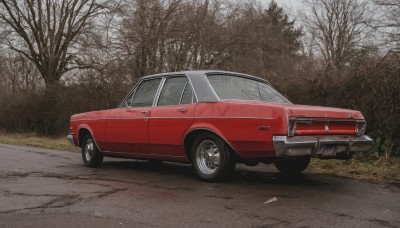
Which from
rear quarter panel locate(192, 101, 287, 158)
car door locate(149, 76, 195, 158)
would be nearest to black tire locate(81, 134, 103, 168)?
car door locate(149, 76, 195, 158)

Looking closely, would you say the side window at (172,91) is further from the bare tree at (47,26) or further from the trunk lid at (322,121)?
the bare tree at (47,26)

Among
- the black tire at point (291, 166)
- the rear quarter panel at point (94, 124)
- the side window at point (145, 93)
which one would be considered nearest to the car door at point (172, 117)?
the side window at point (145, 93)

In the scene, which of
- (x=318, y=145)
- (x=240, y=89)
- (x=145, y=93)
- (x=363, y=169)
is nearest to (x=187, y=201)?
(x=318, y=145)

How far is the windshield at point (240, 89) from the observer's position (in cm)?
696

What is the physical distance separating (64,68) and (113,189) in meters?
29.2

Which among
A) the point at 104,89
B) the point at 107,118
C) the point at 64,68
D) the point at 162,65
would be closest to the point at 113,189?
the point at 107,118

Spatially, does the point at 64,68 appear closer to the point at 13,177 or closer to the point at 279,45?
the point at 279,45

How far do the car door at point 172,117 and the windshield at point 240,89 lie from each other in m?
0.44

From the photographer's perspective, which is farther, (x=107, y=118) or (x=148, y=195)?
(x=107, y=118)

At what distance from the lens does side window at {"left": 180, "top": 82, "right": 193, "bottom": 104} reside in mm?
7126

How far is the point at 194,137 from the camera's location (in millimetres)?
6980

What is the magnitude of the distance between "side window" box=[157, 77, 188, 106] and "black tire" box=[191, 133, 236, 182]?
90cm

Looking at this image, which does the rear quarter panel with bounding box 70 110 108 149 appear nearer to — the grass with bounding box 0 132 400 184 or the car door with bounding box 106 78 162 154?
the car door with bounding box 106 78 162 154

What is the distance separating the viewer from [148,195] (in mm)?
5844
